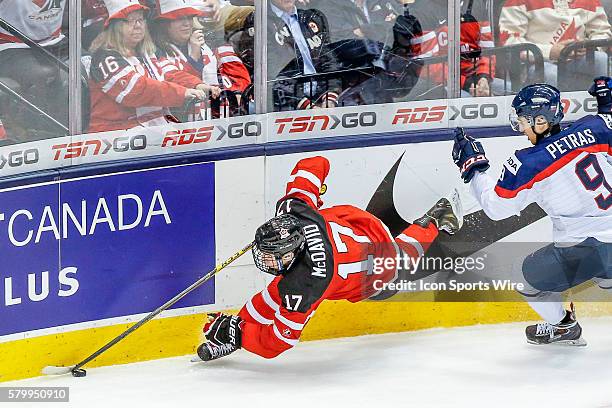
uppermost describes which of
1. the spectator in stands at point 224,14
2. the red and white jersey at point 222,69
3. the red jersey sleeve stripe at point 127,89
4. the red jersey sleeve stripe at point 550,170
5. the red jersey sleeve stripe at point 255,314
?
the spectator in stands at point 224,14

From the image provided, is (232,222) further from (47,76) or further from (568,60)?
(568,60)

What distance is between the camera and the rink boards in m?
4.48

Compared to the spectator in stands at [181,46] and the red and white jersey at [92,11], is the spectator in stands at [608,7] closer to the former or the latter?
the spectator in stands at [181,46]

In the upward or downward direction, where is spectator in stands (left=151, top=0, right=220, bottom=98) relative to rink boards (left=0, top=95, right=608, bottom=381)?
upward

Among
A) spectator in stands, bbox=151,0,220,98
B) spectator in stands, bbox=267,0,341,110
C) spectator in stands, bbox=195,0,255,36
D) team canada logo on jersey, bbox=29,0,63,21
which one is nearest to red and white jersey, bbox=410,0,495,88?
spectator in stands, bbox=267,0,341,110

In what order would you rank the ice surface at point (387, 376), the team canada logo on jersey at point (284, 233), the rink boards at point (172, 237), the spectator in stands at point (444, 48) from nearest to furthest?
the ice surface at point (387, 376), the team canada logo on jersey at point (284, 233), the rink boards at point (172, 237), the spectator in stands at point (444, 48)

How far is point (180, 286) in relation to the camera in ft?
15.8

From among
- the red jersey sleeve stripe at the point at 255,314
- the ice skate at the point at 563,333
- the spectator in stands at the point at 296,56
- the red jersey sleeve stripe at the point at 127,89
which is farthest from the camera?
A: the spectator in stands at the point at 296,56

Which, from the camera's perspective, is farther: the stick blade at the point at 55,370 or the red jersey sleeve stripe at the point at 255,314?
the red jersey sleeve stripe at the point at 255,314

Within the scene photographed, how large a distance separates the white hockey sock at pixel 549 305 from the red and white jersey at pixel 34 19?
2228mm

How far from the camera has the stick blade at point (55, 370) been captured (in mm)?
4449

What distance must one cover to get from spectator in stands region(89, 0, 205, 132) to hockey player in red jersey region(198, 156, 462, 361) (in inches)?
26.1

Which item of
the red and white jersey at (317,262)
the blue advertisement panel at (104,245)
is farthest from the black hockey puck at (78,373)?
the red and white jersey at (317,262)

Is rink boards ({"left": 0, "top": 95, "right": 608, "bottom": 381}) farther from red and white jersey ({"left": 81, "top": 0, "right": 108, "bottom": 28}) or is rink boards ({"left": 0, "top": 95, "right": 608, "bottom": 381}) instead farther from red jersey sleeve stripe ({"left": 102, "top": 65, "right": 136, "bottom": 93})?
red and white jersey ({"left": 81, "top": 0, "right": 108, "bottom": 28})
